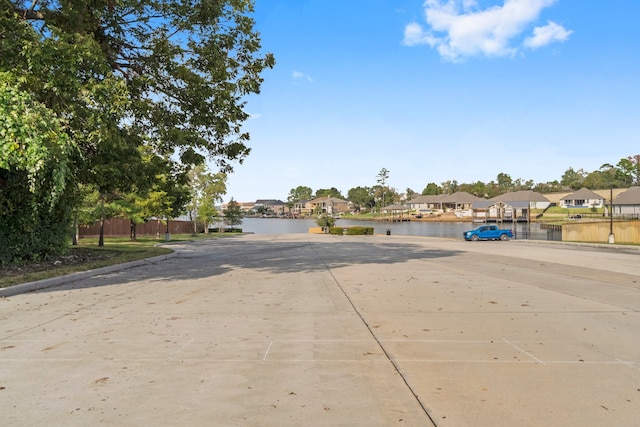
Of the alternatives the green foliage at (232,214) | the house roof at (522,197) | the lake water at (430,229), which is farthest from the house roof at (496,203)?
the green foliage at (232,214)

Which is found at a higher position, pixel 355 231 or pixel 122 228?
pixel 122 228

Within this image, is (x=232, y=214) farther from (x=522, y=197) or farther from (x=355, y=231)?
(x=522, y=197)

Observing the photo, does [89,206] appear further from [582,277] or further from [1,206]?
[582,277]

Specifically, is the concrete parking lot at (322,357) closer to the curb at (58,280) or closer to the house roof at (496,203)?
the curb at (58,280)

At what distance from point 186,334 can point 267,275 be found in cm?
754

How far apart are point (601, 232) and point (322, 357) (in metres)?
41.8

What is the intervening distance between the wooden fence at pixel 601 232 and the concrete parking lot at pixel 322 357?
102 ft

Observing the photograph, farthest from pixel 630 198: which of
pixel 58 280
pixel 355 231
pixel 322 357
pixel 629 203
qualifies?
pixel 322 357

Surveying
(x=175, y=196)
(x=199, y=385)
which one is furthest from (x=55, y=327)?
(x=175, y=196)

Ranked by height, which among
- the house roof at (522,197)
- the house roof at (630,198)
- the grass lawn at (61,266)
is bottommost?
the grass lawn at (61,266)

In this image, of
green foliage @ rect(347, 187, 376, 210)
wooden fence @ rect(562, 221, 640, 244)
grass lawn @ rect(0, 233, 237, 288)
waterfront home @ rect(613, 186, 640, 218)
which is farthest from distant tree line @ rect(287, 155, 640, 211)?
grass lawn @ rect(0, 233, 237, 288)

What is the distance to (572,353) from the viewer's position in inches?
227

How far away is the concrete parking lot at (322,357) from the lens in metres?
4.02

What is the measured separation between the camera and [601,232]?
3950 centimetres
